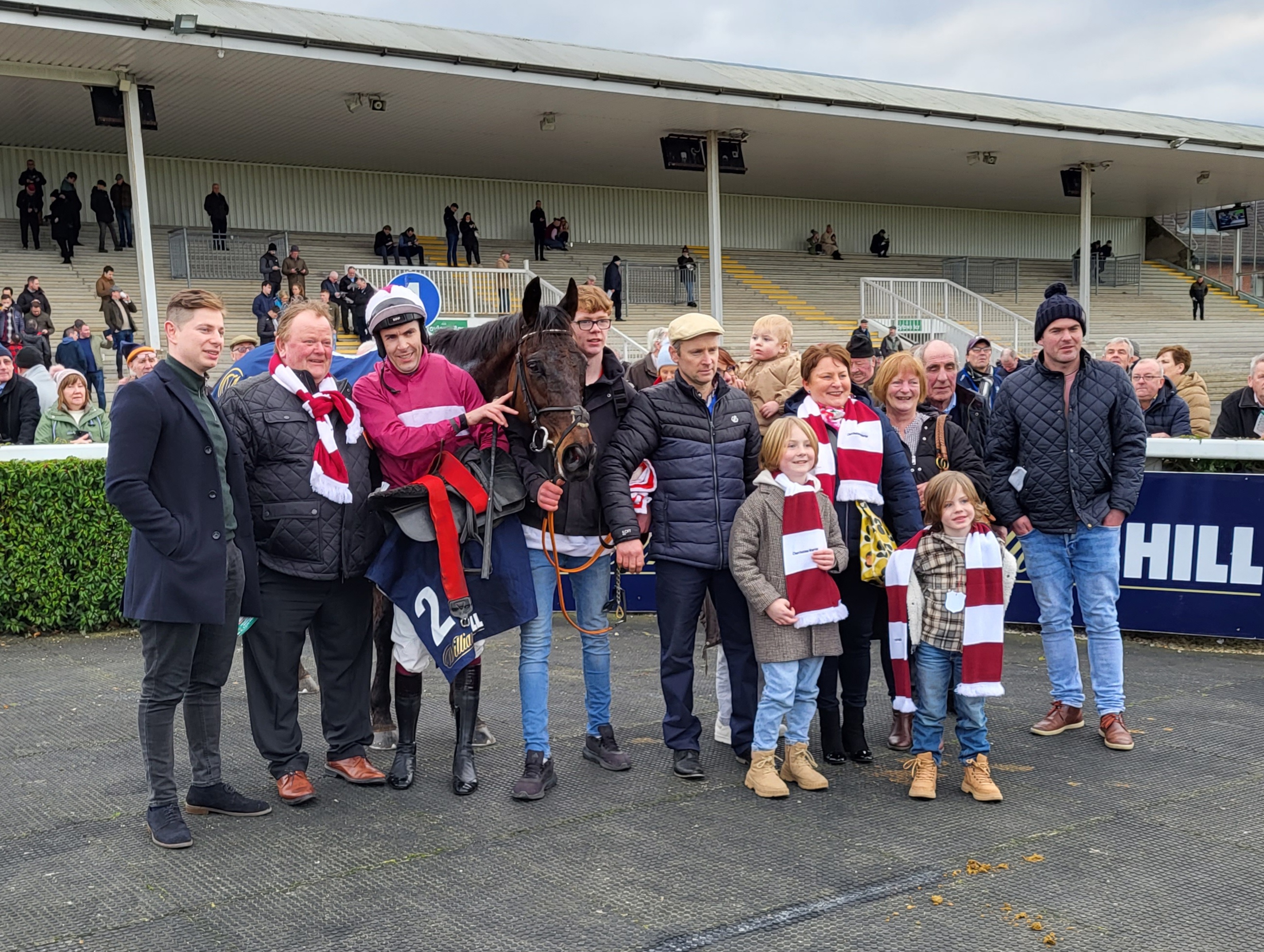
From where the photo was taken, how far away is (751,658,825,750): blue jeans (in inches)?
185

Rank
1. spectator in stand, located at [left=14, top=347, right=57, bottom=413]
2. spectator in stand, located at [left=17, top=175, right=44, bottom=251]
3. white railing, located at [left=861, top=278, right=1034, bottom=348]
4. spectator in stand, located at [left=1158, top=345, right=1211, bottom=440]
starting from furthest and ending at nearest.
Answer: white railing, located at [left=861, top=278, right=1034, bottom=348]
spectator in stand, located at [left=17, top=175, right=44, bottom=251]
spectator in stand, located at [left=14, top=347, right=57, bottom=413]
spectator in stand, located at [left=1158, top=345, right=1211, bottom=440]

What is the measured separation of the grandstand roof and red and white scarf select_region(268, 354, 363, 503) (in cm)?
1392

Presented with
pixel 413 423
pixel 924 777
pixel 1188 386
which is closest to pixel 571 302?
pixel 413 423

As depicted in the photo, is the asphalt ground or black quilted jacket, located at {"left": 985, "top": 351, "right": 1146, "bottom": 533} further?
black quilted jacket, located at {"left": 985, "top": 351, "right": 1146, "bottom": 533}

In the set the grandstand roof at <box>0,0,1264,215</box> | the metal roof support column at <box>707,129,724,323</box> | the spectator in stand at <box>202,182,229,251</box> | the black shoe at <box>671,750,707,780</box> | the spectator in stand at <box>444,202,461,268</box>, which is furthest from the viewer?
the spectator in stand at <box>444,202,461,268</box>

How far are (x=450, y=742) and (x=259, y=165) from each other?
2413 centimetres

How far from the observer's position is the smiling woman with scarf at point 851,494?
196 inches

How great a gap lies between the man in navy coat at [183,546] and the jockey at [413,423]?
58cm

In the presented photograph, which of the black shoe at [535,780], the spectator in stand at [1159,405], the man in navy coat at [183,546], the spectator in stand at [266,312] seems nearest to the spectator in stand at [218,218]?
the spectator in stand at [266,312]

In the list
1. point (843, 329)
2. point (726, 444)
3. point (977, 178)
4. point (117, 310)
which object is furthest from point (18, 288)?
point (977, 178)

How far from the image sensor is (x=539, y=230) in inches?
1103

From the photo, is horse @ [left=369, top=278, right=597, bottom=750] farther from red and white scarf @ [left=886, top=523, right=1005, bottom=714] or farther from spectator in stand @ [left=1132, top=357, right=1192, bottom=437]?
spectator in stand @ [left=1132, top=357, right=1192, bottom=437]

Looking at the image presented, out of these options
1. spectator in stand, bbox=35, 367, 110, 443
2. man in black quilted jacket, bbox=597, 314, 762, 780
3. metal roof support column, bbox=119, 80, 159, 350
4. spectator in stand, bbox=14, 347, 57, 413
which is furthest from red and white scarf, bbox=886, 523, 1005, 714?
metal roof support column, bbox=119, 80, 159, 350

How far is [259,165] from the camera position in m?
26.6
